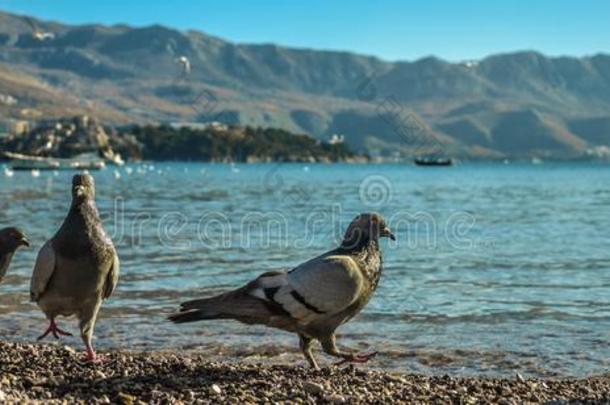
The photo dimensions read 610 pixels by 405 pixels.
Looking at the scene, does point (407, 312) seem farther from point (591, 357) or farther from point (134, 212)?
point (134, 212)

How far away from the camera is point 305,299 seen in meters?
10.4

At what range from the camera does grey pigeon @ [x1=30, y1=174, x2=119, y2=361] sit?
10.8m

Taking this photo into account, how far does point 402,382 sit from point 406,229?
27.3 m

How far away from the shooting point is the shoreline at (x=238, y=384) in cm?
949

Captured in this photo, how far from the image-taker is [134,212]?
47031 mm

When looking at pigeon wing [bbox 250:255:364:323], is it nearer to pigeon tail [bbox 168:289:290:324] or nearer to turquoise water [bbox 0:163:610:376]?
pigeon tail [bbox 168:289:290:324]

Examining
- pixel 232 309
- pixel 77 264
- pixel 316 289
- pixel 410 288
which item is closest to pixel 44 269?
pixel 77 264

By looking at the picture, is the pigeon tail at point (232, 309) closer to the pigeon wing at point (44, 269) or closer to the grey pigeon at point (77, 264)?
the grey pigeon at point (77, 264)

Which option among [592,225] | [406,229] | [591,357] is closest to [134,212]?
[406,229]

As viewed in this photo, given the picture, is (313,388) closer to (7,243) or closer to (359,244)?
(359,244)

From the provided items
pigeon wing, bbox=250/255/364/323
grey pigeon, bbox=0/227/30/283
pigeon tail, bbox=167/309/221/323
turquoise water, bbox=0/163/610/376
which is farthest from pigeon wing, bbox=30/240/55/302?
turquoise water, bbox=0/163/610/376

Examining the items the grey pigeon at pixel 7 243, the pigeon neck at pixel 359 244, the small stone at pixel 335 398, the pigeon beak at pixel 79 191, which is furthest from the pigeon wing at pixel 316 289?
the grey pigeon at pixel 7 243

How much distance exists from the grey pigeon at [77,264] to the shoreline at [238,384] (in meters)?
0.83

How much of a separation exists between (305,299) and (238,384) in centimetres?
128
